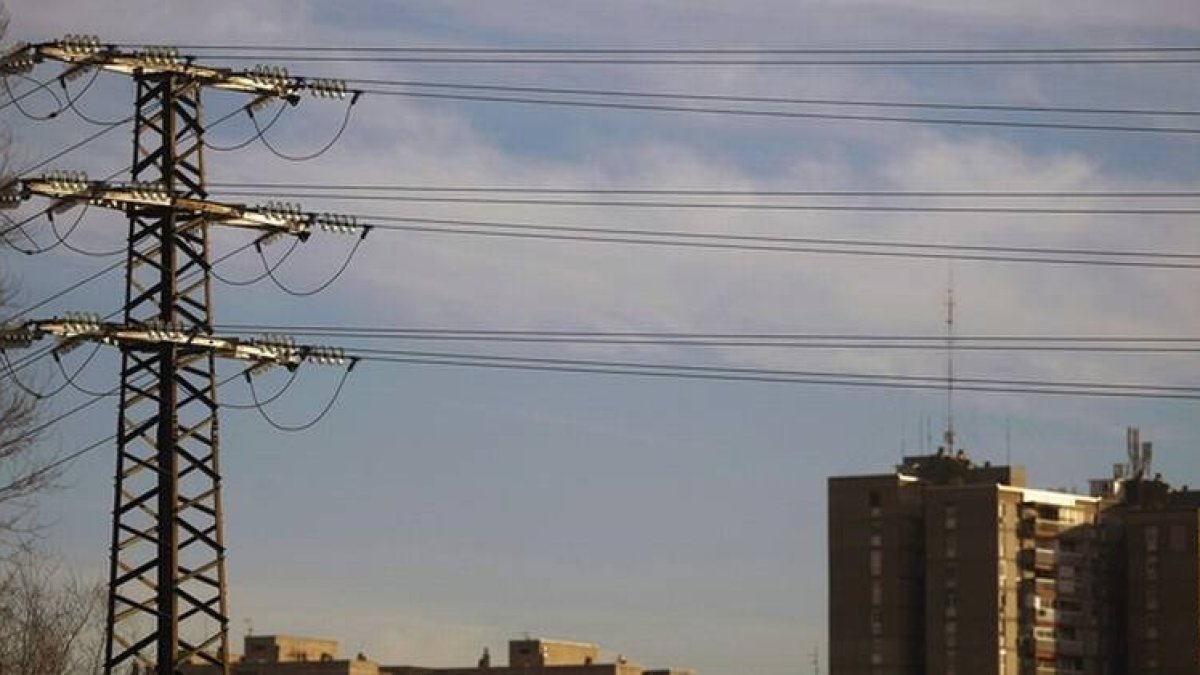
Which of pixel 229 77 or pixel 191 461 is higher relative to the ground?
pixel 229 77

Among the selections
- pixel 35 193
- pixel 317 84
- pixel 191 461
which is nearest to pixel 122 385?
pixel 191 461

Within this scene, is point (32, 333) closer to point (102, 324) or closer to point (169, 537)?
point (102, 324)

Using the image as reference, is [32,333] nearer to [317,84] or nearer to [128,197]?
[128,197]

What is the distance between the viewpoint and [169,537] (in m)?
58.2

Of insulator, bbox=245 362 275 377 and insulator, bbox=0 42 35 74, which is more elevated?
insulator, bbox=0 42 35 74

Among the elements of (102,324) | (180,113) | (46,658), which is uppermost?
(180,113)

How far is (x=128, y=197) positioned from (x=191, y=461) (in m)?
5.76

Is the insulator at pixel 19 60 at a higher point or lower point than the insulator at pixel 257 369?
higher

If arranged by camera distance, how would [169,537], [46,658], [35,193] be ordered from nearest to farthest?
[169,537]
[35,193]
[46,658]

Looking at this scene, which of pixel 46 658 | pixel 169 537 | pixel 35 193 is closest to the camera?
pixel 169 537

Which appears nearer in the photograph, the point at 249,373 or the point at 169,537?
the point at 169,537

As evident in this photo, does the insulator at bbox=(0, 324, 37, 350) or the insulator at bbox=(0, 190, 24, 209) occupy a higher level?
the insulator at bbox=(0, 190, 24, 209)

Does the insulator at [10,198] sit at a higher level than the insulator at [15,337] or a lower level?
higher

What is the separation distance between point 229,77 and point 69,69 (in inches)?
134
